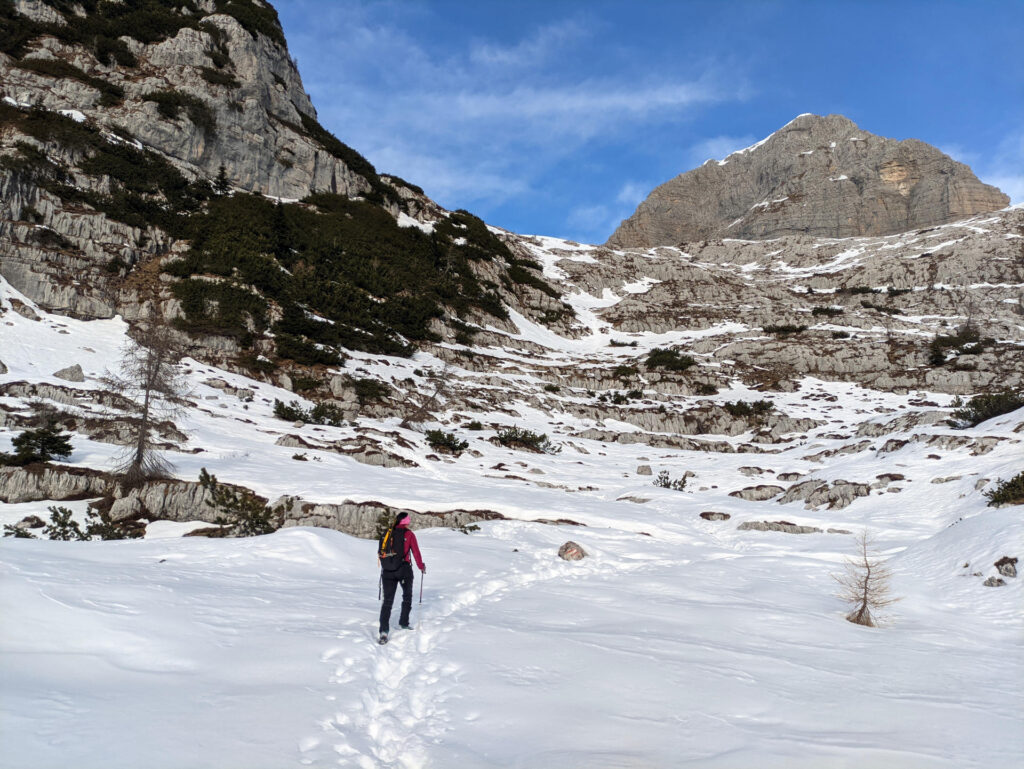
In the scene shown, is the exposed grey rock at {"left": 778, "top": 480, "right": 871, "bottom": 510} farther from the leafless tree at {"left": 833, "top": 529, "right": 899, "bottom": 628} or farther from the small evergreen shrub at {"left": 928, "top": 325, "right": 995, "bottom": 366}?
the small evergreen shrub at {"left": 928, "top": 325, "right": 995, "bottom": 366}

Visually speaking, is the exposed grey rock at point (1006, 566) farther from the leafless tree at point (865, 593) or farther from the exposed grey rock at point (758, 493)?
the exposed grey rock at point (758, 493)

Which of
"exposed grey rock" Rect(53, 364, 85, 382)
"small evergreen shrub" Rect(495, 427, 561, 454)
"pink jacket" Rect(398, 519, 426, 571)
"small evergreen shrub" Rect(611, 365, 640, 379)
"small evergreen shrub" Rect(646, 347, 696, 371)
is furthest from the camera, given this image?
"small evergreen shrub" Rect(646, 347, 696, 371)

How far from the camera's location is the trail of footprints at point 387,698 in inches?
160

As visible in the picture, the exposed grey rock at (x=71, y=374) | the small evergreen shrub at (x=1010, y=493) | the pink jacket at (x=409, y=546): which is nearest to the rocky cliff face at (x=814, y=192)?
the small evergreen shrub at (x=1010, y=493)

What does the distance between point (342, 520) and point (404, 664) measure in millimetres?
11233

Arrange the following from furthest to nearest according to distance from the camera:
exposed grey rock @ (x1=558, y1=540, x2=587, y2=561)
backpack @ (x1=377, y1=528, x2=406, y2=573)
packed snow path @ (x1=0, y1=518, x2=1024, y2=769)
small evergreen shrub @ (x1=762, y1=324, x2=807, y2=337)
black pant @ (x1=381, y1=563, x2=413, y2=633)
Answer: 1. small evergreen shrub @ (x1=762, y1=324, x2=807, y2=337)
2. exposed grey rock @ (x1=558, y1=540, x2=587, y2=561)
3. backpack @ (x1=377, y1=528, x2=406, y2=573)
4. black pant @ (x1=381, y1=563, x2=413, y2=633)
5. packed snow path @ (x1=0, y1=518, x2=1024, y2=769)

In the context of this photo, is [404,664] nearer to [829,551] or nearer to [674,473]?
[829,551]

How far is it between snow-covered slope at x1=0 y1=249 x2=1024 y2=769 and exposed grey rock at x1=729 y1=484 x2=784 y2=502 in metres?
4.41

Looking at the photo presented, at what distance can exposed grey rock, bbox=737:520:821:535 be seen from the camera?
17953 mm

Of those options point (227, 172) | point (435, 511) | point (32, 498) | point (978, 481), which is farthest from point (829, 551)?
point (227, 172)

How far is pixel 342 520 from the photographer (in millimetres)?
16516

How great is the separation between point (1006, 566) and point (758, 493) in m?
14.6

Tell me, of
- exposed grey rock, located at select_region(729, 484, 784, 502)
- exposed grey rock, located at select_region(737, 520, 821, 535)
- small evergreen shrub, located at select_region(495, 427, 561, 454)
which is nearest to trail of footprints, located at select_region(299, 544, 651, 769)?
exposed grey rock, located at select_region(737, 520, 821, 535)

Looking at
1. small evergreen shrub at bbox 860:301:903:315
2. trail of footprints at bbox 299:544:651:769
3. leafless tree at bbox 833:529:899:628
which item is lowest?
trail of footprints at bbox 299:544:651:769
